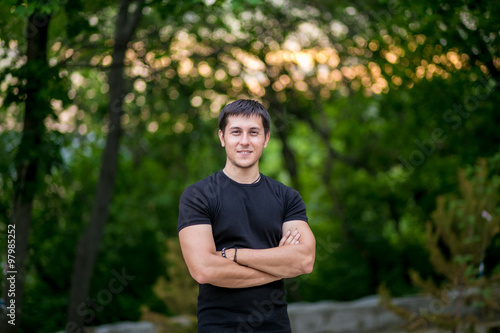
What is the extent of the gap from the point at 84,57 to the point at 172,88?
1.56 metres

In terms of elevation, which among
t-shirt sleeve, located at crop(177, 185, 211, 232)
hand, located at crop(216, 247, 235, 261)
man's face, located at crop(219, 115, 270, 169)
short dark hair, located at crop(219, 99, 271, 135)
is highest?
short dark hair, located at crop(219, 99, 271, 135)

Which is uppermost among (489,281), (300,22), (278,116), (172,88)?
(300,22)

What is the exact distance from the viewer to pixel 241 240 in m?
2.87

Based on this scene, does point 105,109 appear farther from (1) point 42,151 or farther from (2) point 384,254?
(2) point 384,254

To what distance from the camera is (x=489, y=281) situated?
6559 millimetres

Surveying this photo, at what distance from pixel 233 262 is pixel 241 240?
0.45 feet

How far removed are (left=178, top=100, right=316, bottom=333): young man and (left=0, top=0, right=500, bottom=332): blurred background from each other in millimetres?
1722

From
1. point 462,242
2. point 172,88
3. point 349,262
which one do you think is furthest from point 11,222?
point 349,262

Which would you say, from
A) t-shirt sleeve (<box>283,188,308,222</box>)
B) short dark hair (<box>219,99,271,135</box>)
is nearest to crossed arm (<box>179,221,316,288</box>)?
t-shirt sleeve (<box>283,188,308,222</box>)

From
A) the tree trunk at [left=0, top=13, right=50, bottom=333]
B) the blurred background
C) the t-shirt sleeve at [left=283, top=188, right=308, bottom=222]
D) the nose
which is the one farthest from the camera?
the blurred background

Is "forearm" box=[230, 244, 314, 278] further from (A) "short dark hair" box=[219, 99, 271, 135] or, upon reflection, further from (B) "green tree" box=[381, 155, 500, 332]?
(B) "green tree" box=[381, 155, 500, 332]

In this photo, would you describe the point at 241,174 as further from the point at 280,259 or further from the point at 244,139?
the point at 280,259

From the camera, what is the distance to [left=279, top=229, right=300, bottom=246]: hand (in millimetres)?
2926

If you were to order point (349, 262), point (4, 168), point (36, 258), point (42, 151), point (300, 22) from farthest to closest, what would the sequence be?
point (349, 262) → point (300, 22) → point (36, 258) → point (4, 168) → point (42, 151)
